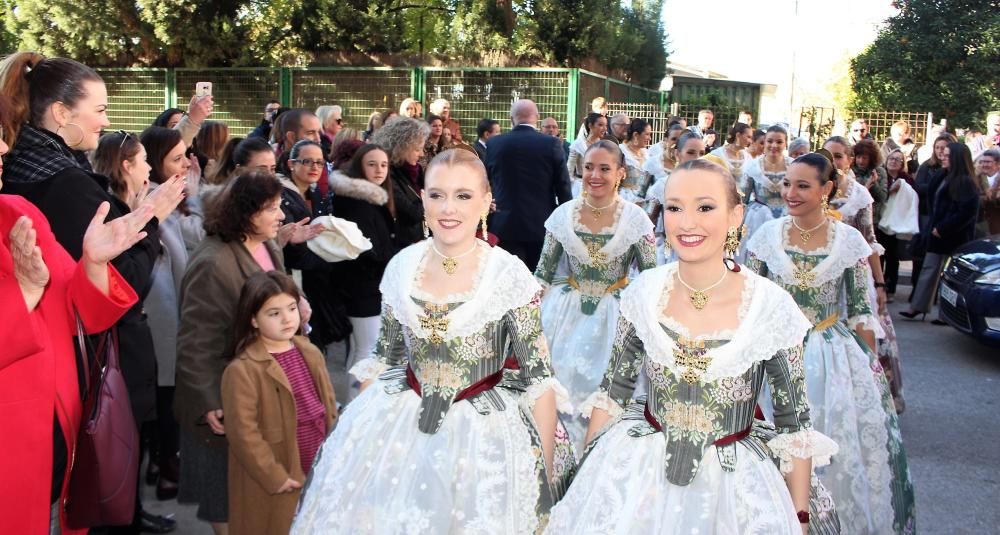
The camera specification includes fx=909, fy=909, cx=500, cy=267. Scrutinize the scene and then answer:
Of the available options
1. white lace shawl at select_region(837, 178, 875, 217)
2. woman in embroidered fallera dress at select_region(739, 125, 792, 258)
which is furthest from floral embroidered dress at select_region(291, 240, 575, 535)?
woman in embroidered fallera dress at select_region(739, 125, 792, 258)

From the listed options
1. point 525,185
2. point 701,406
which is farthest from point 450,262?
point 525,185

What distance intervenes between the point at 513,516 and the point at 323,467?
746mm

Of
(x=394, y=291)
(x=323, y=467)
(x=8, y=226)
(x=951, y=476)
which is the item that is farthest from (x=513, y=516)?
(x=951, y=476)

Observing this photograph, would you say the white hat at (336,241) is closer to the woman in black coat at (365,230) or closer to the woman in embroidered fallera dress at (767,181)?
the woman in black coat at (365,230)

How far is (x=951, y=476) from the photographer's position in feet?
20.0

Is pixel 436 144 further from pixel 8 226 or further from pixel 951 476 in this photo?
pixel 8 226

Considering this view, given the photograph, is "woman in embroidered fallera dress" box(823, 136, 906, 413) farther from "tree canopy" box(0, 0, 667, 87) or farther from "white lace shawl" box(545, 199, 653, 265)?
"tree canopy" box(0, 0, 667, 87)

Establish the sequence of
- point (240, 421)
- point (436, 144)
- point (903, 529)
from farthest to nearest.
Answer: point (436, 144) < point (903, 529) < point (240, 421)

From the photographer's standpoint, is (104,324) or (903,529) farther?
(903,529)

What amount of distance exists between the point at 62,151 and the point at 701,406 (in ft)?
8.52

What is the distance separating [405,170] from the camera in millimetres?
7137

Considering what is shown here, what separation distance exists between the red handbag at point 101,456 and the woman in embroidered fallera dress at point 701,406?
1.47m

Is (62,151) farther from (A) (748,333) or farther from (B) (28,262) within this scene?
(A) (748,333)

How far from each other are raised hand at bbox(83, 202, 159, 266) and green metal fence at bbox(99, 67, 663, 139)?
14.8 metres
